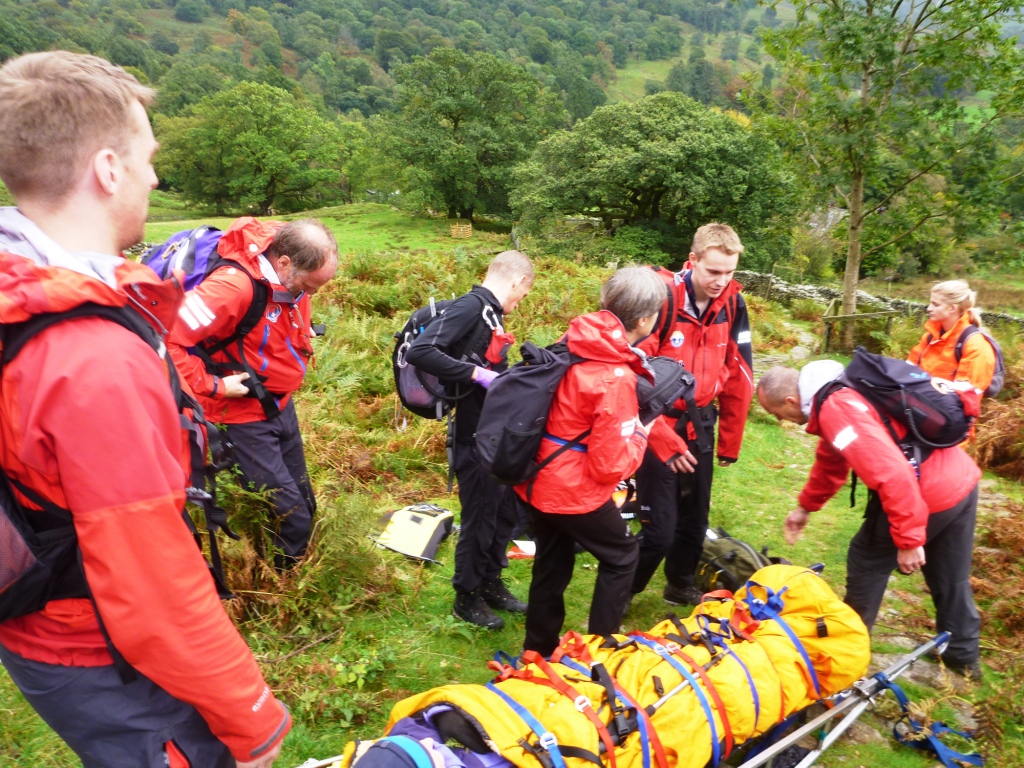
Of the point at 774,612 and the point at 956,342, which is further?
the point at 956,342

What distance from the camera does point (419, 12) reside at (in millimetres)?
153000

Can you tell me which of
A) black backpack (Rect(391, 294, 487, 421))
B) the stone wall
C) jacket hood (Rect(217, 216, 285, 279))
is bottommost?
the stone wall

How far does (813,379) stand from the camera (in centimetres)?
355

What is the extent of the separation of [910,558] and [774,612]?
800 mm

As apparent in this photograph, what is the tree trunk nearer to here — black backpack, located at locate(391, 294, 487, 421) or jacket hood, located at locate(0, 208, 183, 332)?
black backpack, located at locate(391, 294, 487, 421)

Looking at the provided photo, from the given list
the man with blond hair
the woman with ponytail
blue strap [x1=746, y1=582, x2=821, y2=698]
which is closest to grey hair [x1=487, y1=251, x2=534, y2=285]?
the man with blond hair

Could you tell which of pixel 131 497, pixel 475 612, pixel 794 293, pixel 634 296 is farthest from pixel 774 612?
pixel 794 293

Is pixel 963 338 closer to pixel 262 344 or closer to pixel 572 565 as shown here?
pixel 572 565

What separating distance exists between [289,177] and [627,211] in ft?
107

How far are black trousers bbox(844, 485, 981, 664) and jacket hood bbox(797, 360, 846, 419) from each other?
638 mm

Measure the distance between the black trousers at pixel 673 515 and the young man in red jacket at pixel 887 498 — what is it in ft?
2.02

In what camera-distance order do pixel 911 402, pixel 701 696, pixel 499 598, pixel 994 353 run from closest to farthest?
pixel 701 696, pixel 911 402, pixel 499 598, pixel 994 353

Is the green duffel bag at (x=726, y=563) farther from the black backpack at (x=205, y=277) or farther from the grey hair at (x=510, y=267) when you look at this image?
the black backpack at (x=205, y=277)

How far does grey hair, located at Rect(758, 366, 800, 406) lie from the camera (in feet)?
11.9
